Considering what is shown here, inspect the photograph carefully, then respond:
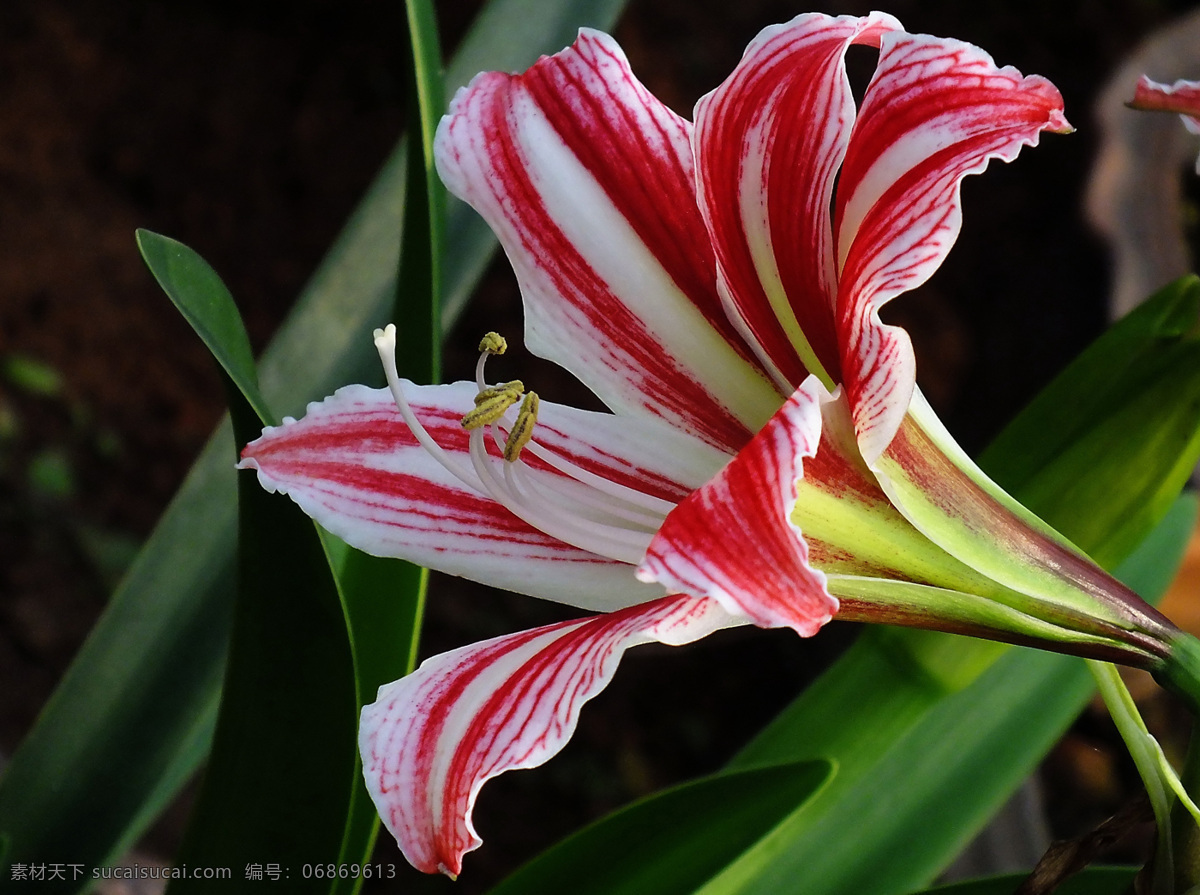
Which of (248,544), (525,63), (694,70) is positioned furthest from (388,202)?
(694,70)

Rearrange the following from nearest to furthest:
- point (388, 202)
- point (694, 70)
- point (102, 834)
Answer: point (102, 834) < point (388, 202) < point (694, 70)

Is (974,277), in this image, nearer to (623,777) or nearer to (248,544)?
(623,777)

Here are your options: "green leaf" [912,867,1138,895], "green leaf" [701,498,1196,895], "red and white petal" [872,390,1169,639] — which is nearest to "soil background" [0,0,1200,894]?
"green leaf" [701,498,1196,895]

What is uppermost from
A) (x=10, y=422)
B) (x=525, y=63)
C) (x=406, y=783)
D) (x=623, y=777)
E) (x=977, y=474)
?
(x=525, y=63)

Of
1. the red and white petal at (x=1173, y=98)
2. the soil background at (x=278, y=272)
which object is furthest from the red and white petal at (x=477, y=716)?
the soil background at (x=278, y=272)

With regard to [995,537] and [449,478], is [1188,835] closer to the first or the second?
[995,537]

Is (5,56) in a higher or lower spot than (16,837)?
higher

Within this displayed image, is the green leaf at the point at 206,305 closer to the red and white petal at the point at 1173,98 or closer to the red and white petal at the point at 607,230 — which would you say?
the red and white petal at the point at 607,230
